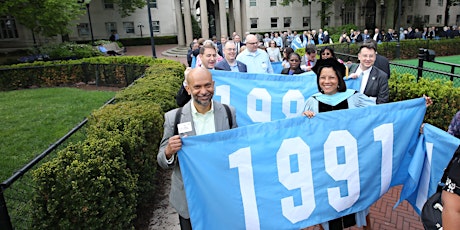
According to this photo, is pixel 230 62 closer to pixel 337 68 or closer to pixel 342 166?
pixel 337 68

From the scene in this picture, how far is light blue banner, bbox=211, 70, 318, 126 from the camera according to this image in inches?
237

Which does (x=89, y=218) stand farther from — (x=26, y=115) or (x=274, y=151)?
(x=26, y=115)

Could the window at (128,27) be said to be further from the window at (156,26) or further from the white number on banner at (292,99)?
the white number on banner at (292,99)

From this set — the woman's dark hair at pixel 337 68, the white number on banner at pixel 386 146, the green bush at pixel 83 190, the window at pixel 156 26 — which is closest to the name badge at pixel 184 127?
the green bush at pixel 83 190

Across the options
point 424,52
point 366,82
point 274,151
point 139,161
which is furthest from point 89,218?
point 424,52

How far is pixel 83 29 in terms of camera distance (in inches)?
1761

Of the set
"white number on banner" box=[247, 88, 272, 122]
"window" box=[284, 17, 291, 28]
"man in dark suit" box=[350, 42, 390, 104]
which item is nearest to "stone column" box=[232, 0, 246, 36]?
"window" box=[284, 17, 291, 28]

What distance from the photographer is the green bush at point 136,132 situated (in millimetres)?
4203

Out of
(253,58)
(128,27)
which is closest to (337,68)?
(253,58)

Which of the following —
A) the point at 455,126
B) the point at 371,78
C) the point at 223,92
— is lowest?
the point at 223,92

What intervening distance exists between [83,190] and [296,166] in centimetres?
208

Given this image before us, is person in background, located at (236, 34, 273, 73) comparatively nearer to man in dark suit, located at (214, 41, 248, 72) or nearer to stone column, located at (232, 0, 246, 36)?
man in dark suit, located at (214, 41, 248, 72)

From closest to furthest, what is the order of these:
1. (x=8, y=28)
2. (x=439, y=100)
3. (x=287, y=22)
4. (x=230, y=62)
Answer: (x=439, y=100) → (x=230, y=62) → (x=8, y=28) → (x=287, y=22)

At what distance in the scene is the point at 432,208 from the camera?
7.20 ft
